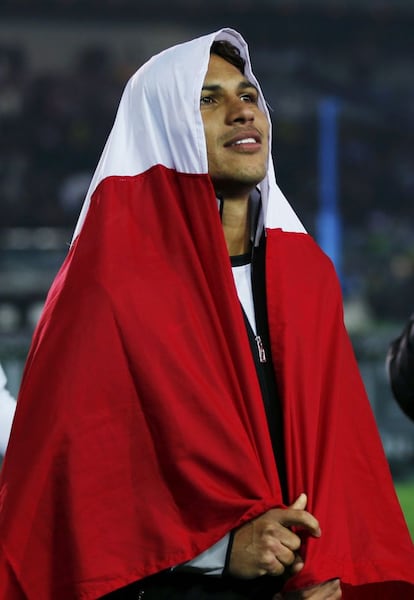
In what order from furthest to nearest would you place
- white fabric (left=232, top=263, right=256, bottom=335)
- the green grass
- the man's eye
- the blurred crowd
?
the blurred crowd, the green grass, the man's eye, white fabric (left=232, top=263, right=256, bottom=335)

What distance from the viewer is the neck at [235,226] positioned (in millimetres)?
2385

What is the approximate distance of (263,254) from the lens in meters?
2.41

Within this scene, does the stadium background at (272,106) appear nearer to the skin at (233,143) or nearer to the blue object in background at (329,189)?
the blue object in background at (329,189)

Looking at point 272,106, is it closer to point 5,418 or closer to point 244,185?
point 5,418

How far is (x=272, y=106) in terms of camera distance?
1298 centimetres

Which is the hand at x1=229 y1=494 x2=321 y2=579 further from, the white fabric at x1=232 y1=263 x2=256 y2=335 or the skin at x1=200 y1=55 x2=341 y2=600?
the white fabric at x1=232 y1=263 x2=256 y2=335

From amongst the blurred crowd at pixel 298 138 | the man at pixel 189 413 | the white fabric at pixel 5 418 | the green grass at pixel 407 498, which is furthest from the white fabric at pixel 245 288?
the blurred crowd at pixel 298 138

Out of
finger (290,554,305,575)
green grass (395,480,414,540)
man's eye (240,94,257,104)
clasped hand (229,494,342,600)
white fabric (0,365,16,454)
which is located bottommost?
green grass (395,480,414,540)

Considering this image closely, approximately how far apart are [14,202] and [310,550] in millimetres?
11150

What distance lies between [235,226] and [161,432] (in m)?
0.47

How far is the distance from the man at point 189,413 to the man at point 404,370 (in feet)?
0.33

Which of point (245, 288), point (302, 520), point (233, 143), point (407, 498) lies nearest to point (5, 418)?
point (245, 288)

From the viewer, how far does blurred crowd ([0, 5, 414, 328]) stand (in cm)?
1238

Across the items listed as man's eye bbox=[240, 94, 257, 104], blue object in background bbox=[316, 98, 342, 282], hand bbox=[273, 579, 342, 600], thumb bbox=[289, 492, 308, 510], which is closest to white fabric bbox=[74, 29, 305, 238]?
man's eye bbox=[240, 94, 257, 104]
